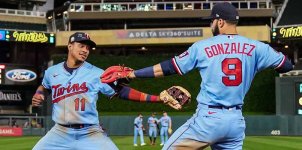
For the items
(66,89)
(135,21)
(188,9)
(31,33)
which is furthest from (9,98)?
(66,89)

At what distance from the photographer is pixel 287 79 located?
3494 cm

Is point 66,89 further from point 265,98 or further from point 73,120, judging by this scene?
point 265,98

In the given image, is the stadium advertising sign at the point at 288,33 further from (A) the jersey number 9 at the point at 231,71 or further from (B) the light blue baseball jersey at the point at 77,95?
(A) the jersey number 9 at the point at 231,71

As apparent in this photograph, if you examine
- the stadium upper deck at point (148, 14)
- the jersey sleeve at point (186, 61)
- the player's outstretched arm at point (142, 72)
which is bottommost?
the player's outstretched arm at point (142, 72)

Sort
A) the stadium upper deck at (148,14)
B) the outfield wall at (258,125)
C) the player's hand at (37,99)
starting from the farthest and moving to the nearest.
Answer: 1. the stadium upper deck at (148,14)
2. the outfield wall at (258,125)
3. the player's hand at (37,99)

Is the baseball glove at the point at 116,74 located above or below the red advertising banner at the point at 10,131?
above

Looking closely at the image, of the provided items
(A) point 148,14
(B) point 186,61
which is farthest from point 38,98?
(A) point 148,14

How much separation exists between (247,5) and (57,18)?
20.9 meters

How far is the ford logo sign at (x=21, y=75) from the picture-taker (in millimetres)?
46250

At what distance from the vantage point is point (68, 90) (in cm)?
657

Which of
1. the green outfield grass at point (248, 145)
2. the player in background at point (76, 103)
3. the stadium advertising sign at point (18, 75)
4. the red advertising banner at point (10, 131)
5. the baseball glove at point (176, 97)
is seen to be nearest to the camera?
the baseball glove at point (176, 97)

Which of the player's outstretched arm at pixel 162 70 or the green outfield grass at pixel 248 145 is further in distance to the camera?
the green outfield grass at pixel 248 145

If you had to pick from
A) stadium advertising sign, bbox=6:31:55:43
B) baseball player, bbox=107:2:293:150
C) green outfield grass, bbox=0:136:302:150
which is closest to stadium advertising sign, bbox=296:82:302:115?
green outfield grass, bbox=0:136:302:150

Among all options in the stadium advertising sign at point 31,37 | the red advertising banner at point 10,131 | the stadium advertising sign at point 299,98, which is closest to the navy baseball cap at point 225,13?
the stadium advertising sign at point 299,98
